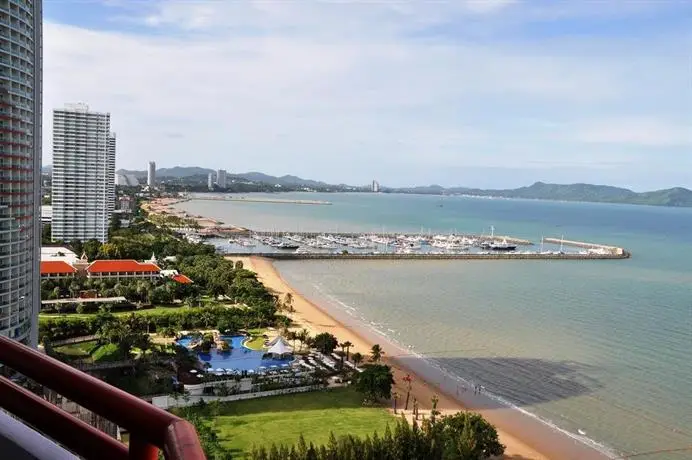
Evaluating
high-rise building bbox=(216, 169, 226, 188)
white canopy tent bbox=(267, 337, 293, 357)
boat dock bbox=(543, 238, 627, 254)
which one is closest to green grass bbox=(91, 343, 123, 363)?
white canopy tent bbox=(267, 337, 293, 357)

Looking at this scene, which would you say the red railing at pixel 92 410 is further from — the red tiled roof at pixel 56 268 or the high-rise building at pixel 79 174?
the high-rise building at pixel 79 174

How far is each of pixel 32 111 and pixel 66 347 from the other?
8174 mm

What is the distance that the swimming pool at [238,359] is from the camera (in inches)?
609

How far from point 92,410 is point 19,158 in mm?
10899

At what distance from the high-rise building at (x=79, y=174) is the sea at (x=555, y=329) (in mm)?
10848

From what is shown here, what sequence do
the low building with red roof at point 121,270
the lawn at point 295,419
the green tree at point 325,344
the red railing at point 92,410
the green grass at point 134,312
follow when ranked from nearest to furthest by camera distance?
the red railing at point 92,410 → the lawn at point 295,419 → the green tree at point 325,344 → the green grass at point 134,312 → the low building with red roof at point 121,270

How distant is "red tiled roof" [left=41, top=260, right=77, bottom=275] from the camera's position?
77.7ft

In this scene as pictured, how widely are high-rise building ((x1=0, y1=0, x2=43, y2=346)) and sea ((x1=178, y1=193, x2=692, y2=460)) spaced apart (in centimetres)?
1027

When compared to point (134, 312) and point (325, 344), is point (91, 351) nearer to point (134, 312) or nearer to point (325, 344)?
point (134, 312)

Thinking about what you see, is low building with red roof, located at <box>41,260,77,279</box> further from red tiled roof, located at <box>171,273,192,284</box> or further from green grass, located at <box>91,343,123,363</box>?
green grass, located at <box>91,343,123,363</box>

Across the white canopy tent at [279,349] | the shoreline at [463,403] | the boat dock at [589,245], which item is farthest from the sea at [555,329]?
the boat dock at [589,245]

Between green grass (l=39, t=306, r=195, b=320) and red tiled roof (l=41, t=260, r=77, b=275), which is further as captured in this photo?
red tiled roof (l=41, t=260, r=77, b=275)

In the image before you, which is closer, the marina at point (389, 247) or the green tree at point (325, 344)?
the green tree at point (325, 344)

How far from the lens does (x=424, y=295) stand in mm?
27734
